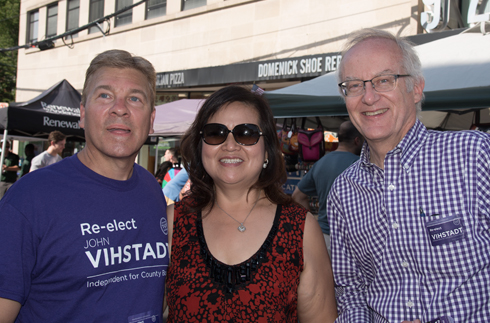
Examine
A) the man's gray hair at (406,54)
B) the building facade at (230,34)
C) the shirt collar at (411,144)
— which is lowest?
the shirt collar at (411,144)

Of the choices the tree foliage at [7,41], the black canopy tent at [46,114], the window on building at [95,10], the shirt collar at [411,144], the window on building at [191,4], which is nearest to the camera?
the shirt collar at [411,144]

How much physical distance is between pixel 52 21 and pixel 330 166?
16.9 metres

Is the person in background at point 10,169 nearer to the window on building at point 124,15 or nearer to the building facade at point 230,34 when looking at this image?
the building facade at point 230,34

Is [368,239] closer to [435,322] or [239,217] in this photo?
[435,322]

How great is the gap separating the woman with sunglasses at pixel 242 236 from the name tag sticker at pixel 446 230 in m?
0.60

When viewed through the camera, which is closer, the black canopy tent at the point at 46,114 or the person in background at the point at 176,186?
the person in background at the point at 176,186

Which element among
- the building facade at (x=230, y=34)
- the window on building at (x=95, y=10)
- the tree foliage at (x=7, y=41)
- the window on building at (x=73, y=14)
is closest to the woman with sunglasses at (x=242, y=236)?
the building facade at (x=230, y=34)

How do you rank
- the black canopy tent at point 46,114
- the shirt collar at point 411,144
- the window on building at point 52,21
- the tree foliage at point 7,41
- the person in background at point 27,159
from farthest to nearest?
the tree foliage at point 7,41
the window on building at point 52,21
the person in background at point 27,159
the black canopy tent at point 46,114
the shirt collar at point 411,144

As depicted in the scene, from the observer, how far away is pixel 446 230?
66.4 inches

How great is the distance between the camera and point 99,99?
198cm

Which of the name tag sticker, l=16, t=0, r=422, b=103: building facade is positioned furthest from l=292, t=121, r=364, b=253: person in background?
l=16, t=0, r=422, b=103: building facade

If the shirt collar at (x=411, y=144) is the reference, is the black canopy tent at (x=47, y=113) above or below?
above

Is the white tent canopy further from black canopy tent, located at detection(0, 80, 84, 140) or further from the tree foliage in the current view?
the tree foliage

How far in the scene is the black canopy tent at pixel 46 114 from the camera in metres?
6.54
